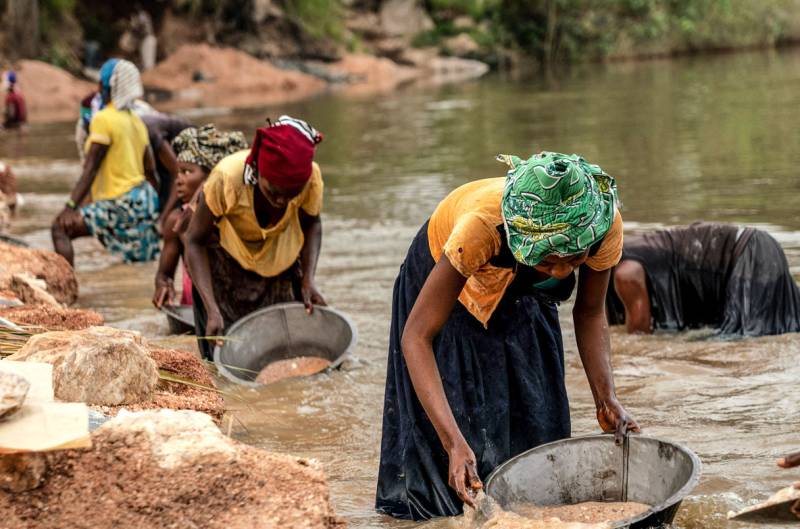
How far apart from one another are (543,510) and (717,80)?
21.7 m

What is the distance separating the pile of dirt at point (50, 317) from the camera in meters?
4.37

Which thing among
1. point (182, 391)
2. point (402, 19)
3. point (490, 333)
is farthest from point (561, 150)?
point (402, 19)

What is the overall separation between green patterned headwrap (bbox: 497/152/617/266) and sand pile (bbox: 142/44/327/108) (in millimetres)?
23534

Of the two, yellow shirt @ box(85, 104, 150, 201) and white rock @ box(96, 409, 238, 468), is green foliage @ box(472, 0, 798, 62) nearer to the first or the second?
yellow shirt @ box(85, 104, 150, 201)

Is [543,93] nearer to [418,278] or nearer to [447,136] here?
[447,136]

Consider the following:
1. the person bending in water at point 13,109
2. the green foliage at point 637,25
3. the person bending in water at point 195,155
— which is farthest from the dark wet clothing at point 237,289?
the green foliage at point 637,25

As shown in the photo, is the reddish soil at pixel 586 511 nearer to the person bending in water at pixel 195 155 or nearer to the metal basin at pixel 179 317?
the person bending in water at pixel 195 155

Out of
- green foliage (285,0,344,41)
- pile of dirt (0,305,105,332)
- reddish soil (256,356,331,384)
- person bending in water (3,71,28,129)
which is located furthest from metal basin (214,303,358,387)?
green foliage (285,0,344,41)

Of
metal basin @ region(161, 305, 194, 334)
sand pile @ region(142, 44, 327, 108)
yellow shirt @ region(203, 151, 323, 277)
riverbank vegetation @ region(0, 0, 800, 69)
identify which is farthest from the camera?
riverbank vegetation @ region(0, 0, 800, 69)

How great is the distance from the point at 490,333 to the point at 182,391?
119 centimetres

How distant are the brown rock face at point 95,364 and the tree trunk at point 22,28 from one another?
24.4 metres

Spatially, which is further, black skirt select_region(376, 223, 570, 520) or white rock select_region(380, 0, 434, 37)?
white rock select_region(380, 0, 434, 37)

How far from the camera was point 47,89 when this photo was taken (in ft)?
78.8

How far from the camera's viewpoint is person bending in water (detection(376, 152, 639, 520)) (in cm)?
290
